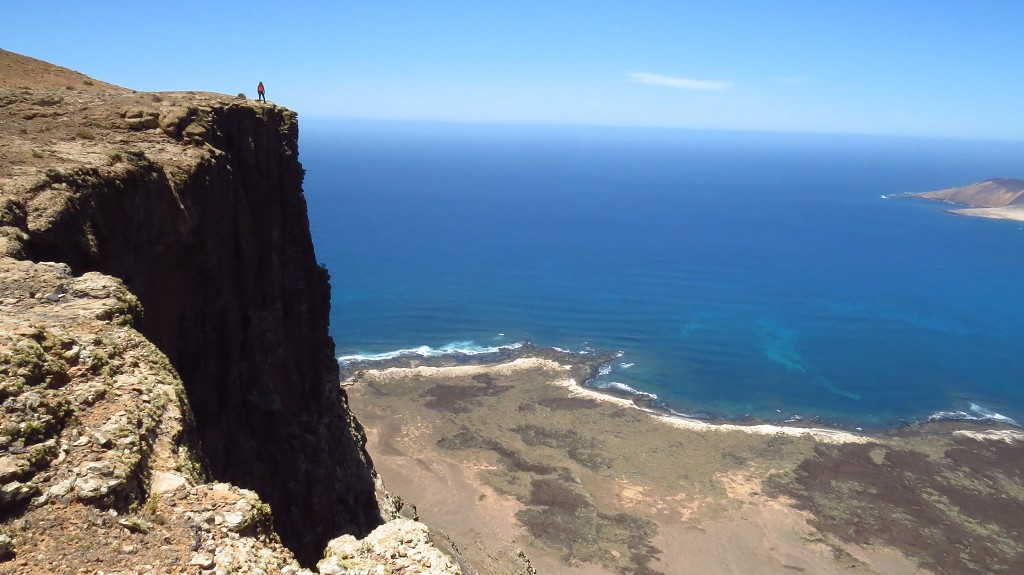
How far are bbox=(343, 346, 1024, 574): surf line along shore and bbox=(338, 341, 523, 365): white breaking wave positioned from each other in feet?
19.7

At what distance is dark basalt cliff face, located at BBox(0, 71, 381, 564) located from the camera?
16.2 metres

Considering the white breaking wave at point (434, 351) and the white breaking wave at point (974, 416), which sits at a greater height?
the white breaking wave at point (434, 351)

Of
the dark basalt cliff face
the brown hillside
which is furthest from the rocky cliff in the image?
the brown hillside

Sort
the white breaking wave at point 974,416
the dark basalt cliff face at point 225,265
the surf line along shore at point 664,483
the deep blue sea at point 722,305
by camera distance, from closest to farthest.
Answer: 1. the dark basalt cliff face at point 225,265
2. the surf line along shore at point 664,483
3. the white breaking wave at point 974,416
4. the deep blue sea at point 722,305

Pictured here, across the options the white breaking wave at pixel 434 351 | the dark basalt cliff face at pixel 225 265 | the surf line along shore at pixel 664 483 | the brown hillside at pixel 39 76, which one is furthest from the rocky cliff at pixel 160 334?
the white breaking wave at pixel 434 351

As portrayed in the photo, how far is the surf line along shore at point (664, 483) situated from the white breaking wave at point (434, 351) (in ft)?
19.7

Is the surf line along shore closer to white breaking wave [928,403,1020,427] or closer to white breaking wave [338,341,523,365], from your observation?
white breaking wave [928,403,1020,427]

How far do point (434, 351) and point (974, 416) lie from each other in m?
63.5

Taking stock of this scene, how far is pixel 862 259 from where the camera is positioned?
14675 cm

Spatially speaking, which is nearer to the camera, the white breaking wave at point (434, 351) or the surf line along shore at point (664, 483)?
the surf line along shore at point (664, 483)

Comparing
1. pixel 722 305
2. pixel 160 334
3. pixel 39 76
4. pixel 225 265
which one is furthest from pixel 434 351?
pixel 160 334

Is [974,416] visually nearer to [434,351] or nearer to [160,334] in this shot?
[434,351]

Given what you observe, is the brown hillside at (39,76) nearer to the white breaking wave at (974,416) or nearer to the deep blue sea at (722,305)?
the deep blue sea at (722,305)

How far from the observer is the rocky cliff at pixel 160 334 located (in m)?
8.92
